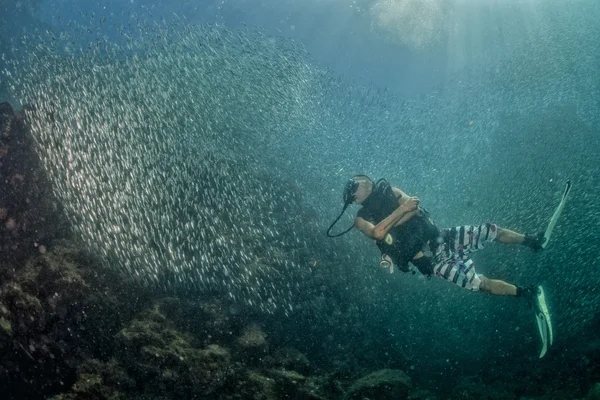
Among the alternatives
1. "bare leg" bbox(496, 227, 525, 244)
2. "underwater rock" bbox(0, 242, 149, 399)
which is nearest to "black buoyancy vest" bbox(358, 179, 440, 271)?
"bare leg" bbox(496, 227, 525, 244)

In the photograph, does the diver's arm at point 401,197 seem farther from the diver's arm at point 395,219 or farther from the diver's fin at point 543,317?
the diver's fin at point 543,317

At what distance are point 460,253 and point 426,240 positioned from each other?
97 cm

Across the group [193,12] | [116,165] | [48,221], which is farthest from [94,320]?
[193,12]

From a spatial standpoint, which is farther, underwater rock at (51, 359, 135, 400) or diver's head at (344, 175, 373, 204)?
diver's head at (344, 175, 373, 204)

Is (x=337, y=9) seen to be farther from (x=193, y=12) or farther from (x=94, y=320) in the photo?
(x=94, y=320)

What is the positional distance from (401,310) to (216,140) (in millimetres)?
10583

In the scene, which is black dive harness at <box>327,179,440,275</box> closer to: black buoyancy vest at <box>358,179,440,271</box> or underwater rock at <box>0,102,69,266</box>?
black buoyancy vest at <box>358,179,440,271</box>

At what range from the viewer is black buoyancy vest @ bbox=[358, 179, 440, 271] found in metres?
5.70

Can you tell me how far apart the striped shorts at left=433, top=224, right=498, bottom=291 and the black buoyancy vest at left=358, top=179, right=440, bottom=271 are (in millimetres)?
298

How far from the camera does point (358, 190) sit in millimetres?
6008

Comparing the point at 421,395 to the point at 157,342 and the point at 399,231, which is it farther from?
the point at 157,342

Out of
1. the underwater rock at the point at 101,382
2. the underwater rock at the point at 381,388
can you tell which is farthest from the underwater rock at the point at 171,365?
the underwater rock at the point at 381,388

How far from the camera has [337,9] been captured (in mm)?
54156

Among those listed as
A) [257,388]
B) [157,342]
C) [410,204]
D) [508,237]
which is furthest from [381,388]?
[157,342]
